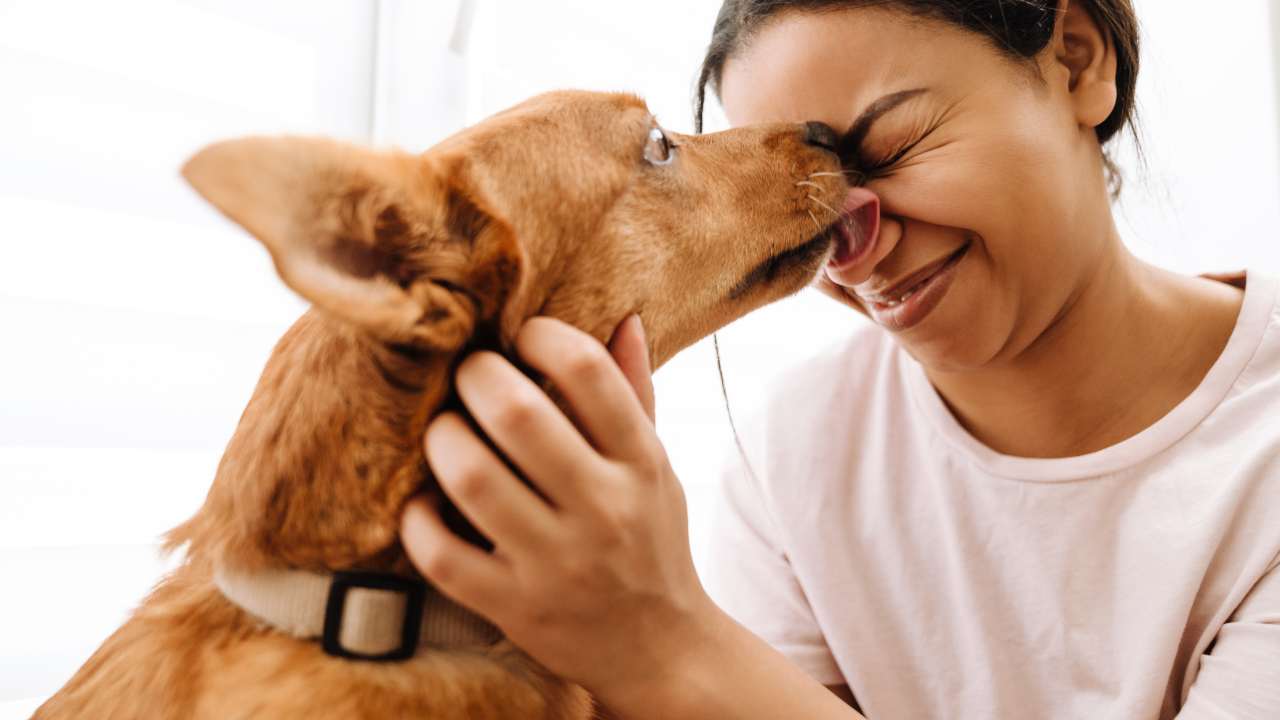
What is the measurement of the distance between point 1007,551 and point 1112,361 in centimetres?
30

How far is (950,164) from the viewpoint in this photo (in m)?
1.00

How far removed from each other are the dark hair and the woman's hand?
0.61 meters

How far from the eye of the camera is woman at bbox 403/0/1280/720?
29.8 inches

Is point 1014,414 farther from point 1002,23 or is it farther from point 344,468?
point 344,468

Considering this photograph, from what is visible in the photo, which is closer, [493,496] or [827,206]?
[493,496]

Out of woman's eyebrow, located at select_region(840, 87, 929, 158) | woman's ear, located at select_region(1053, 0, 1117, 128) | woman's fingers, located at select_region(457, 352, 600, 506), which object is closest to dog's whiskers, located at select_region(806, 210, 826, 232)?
woman's eyebrow, located at select_region(840, 87, 929, 158)

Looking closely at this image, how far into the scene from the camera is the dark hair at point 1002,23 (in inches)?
41.0

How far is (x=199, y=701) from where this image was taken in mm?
701

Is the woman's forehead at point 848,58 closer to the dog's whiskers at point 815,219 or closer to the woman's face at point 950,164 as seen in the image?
the woman's face at point 950,164

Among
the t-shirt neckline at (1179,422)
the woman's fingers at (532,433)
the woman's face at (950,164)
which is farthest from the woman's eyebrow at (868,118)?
the woman's fingers at (532,433)

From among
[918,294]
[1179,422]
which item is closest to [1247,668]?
[1179,422]

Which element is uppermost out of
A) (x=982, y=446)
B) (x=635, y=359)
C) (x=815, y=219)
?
(x=815, y=219)

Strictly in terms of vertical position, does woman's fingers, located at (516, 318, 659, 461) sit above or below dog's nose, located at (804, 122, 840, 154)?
below

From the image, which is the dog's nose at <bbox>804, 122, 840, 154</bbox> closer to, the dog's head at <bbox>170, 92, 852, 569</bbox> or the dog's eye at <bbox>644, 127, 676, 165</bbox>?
the dog's head at <bbox>170, 92, 852, 569</bbox>
